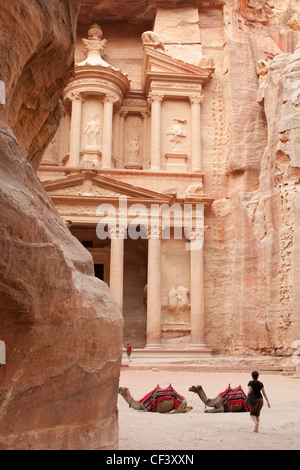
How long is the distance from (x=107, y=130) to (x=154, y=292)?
28.4ft

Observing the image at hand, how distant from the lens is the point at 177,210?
23.0 meters

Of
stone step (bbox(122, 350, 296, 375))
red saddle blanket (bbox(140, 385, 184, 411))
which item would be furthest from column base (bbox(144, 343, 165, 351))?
red saddle blanket (bbox(140, 385, 184, 411))

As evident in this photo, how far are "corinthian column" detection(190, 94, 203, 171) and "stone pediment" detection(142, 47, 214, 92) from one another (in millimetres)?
1004

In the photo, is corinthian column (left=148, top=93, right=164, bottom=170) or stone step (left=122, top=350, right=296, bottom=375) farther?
corinthian column (left=148, top=93, right=164, bottom=170)

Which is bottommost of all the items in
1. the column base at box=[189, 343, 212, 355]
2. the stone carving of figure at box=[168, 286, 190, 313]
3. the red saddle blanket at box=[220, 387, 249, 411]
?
the red saddle blanket at box=[220, 387, 249, 411]

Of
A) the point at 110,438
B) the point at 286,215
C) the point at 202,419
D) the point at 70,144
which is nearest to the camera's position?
the point at 110,438

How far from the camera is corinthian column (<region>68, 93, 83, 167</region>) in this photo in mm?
24406

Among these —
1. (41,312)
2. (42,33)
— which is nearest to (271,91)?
(42,33)

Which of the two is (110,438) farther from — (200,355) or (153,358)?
(200,355)

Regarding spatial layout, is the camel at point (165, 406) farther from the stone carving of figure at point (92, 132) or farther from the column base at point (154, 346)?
the stone carving of figure at point (92, 132)

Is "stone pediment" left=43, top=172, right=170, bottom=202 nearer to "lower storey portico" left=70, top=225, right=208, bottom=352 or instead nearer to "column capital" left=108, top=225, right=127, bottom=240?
"column capital" left=108, top=225, right=127, bottom=240

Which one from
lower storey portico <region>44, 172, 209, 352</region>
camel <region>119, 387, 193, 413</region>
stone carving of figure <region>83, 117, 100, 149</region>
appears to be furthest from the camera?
stone carving of figure <region>83, 117, 100, 149</region>
